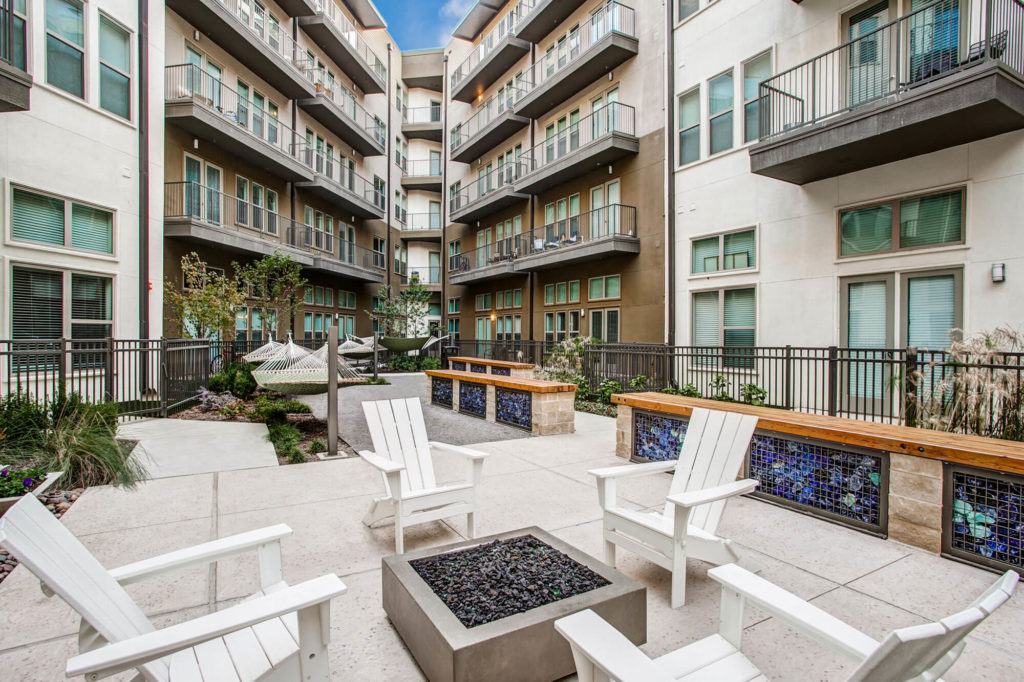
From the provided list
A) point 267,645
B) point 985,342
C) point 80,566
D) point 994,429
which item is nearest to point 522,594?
point 267,645

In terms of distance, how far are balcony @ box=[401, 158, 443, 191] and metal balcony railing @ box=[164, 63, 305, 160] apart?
384 inches

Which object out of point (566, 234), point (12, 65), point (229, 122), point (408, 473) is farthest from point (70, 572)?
point (566, 234)

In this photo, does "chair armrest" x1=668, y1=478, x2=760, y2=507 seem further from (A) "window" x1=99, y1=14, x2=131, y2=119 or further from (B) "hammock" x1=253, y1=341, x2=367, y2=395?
(A) "window" x1=99, y1=14, x2=131, y2=119

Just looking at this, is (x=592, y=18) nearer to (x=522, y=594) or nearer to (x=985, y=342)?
(x=985, y=342)

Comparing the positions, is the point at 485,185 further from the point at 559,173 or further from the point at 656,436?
the point at 656,436

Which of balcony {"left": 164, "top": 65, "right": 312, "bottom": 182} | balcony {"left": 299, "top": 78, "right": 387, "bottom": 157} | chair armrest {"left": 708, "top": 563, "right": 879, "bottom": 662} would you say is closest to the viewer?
chair armrest {"left": 708, "top": 563, "right": 879, "bottom": 662}

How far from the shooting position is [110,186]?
10.7 m

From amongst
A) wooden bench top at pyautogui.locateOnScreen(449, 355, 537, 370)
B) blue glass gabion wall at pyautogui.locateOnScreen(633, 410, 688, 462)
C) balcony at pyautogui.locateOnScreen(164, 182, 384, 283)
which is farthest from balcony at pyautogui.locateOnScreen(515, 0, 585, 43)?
blue glass gabion wall at pyautogui.locateOnScreen(633, 410, 688, 462)

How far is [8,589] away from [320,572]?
1.90 m

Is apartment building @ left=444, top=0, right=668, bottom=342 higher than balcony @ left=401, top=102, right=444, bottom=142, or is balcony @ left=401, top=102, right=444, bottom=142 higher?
balcony @ left=401, top=102, right=444, bottom=142

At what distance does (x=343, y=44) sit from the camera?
2103 cm

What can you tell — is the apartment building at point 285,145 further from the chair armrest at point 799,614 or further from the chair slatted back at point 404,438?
the chair armrest at point 799,614

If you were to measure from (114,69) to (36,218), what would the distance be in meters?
3.89

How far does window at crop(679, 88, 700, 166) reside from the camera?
42.7ft
